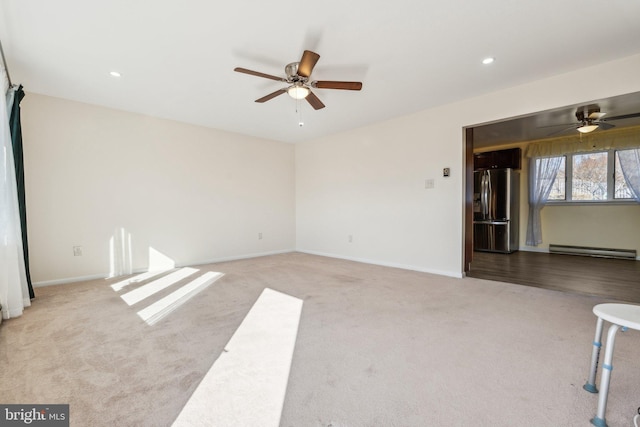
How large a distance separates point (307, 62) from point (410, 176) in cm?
268

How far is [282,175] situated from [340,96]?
2830 millimetres

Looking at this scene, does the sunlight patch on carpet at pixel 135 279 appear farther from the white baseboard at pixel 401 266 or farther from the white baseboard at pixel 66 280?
the white baseboard at pixel 401 266

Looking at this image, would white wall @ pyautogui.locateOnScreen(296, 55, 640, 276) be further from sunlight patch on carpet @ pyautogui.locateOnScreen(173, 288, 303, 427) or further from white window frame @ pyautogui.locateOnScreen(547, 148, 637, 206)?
white window frame @ pyautogui.locateOnScreen(547, 148, 637, 206)

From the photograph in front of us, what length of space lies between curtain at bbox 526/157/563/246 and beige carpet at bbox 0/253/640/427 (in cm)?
352

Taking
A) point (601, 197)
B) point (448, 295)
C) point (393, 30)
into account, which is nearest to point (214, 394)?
point (448, 295)

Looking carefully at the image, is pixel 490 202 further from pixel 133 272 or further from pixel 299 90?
pixel 133 272

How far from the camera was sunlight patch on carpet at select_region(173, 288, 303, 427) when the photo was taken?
4.28 ft

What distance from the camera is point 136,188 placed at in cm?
416

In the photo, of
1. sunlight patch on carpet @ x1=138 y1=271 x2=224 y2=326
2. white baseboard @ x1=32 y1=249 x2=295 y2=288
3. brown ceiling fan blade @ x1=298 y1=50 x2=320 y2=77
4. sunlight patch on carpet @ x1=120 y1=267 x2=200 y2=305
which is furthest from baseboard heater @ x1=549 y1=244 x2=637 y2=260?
sunlight patch on carpet @ x1=120 y1=267 x2=200 y2=305

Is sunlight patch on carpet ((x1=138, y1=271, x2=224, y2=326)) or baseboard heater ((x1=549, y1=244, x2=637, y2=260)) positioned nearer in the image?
sunlight patch on carpet ((x1=138, y1=271, x2=224, y2=326))

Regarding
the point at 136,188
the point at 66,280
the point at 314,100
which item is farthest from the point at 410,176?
the point at 66,280

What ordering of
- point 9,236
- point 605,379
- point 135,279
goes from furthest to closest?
point 135,279 < point 9,236 < point 605,379

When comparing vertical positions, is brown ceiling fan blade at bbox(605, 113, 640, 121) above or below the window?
above

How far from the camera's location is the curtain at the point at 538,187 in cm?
579
